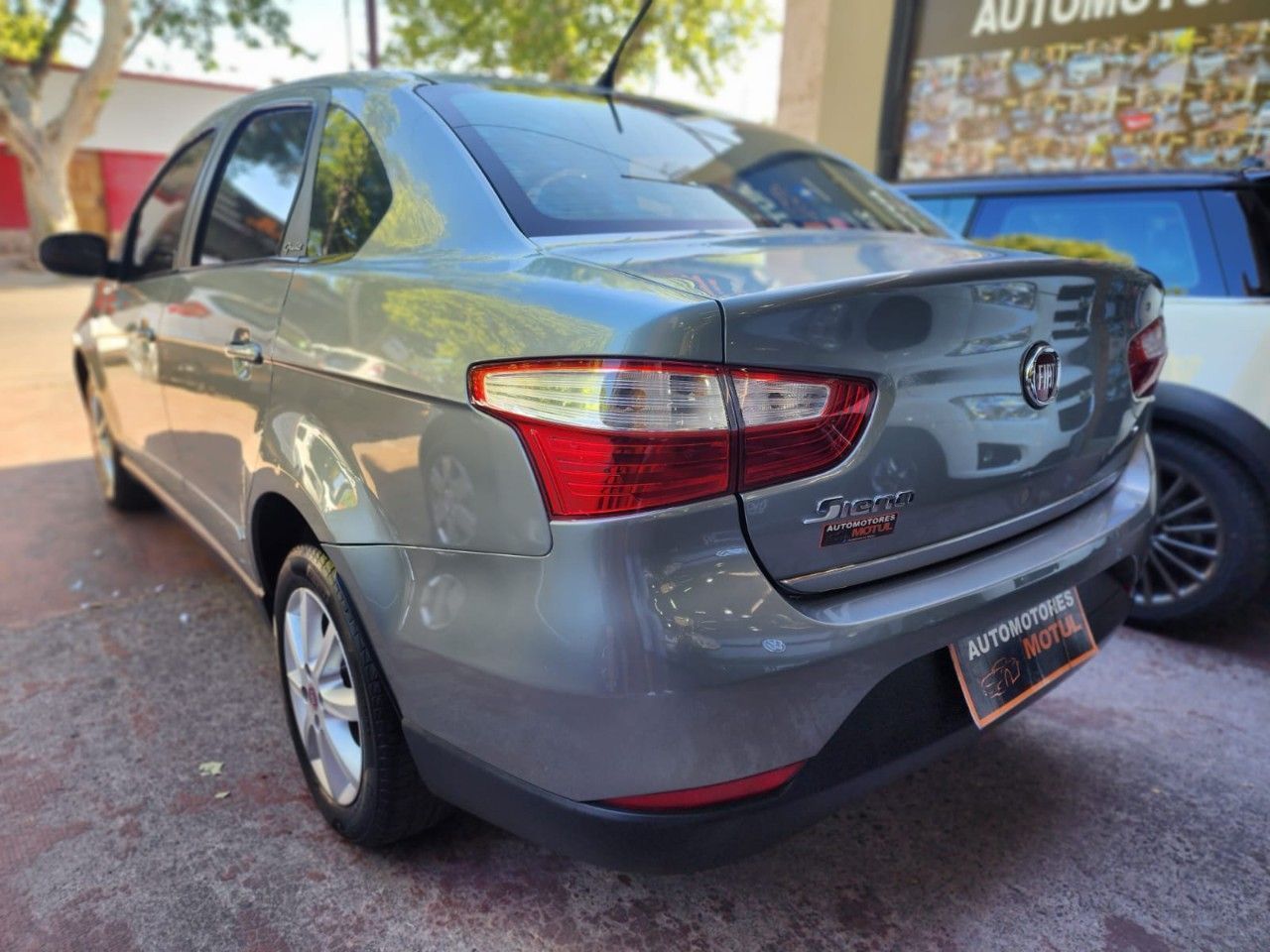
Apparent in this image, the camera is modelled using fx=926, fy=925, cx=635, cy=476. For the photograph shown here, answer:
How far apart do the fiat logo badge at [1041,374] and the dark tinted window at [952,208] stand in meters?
2.54

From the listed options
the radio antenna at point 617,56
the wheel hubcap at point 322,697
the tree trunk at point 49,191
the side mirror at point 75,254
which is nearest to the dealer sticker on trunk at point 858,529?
the wheel hubcap at point 322,697

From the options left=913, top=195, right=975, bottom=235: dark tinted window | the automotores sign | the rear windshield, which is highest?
the automotores sign

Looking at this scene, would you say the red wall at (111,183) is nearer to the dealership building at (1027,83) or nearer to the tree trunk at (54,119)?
the tree trunk at (54,119)

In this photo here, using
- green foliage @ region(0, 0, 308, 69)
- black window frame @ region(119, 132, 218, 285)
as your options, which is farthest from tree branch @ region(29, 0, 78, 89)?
black window frame @ region(119, 132, 218, 285)

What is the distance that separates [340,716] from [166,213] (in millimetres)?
2271

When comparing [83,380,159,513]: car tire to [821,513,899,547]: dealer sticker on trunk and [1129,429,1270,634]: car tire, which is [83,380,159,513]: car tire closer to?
[821,513,899,547]: dealer sticker on trunk

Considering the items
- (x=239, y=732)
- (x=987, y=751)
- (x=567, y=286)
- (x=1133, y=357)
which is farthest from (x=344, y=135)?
(x=987, y=751)

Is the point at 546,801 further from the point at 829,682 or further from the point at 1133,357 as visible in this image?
the point at 1133,357

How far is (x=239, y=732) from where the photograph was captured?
8.26ft

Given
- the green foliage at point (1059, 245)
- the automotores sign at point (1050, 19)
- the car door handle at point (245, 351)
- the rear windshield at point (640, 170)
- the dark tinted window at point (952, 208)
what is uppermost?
the automotores sign at point (1050, 19)

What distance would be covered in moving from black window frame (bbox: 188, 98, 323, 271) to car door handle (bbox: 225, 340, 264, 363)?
0.72 ft

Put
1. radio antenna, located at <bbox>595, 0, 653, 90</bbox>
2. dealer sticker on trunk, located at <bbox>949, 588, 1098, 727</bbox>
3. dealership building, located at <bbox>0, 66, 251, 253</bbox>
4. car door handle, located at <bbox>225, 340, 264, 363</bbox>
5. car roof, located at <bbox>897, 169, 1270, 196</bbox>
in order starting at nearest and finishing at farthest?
dealer sticker on trunk, located at <bbox>949, 588, 1098, 727</bbox> → car door handle, located at <bbox>225, 340, 264, 363</bbox> → radio antenna, located at <bbox>595, 0, 653, 90</bbox> → car roof, located at <bbox>897, 169, 1270, 196</bbox> → dealership building, located at <bbox>0, 66, 251, 253</bbox>

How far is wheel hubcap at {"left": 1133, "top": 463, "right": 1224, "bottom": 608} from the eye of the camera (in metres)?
3.11

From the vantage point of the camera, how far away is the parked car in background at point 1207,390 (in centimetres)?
297
